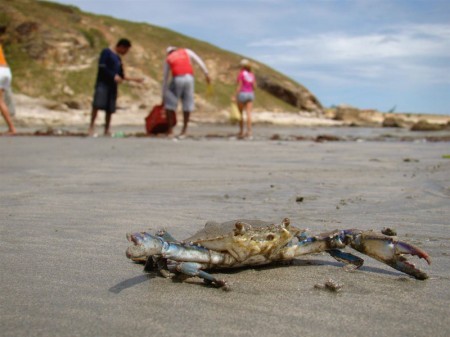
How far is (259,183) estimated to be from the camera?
5.58 meters

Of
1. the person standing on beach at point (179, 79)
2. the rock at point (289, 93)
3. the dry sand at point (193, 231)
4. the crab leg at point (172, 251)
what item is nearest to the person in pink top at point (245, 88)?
the person standing on beach at point (179, 79)

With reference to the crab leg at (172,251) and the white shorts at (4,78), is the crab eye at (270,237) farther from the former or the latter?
the white shorts at (4,78)

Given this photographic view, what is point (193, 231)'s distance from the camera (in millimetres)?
3410

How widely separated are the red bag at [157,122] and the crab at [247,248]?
36.0 ft

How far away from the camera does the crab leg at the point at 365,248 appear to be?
236 centimetres

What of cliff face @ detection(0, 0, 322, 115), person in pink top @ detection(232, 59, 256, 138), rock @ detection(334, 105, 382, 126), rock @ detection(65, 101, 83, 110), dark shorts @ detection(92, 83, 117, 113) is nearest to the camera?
dark shorts @ detection(92, 83, 117, 113)

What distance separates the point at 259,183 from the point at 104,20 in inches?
1517

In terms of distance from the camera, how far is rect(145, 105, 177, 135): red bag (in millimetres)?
13398

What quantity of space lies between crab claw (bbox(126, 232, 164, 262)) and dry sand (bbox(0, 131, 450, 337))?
148 millimetres

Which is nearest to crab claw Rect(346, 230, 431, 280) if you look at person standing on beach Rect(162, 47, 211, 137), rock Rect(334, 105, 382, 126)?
person standing on beach Rect(162, 47, 211, 137)

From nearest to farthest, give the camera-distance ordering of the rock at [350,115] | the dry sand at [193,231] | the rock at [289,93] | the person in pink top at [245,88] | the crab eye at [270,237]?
the dry sand at [193,231] < the crab eye at [270,237] < the person in pink top at [245,88] < the rock at [350,115] < the rock at [289,93]

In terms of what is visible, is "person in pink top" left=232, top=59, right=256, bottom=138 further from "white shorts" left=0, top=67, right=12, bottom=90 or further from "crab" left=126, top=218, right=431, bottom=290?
"crab" left=126, top=218, right=431, bottom=290

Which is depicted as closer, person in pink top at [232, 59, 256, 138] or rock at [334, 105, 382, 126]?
person in pink top at [232, 59, 256, 138]

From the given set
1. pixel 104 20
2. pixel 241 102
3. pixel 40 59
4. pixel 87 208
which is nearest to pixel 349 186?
pixel 87 208
